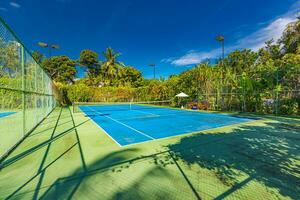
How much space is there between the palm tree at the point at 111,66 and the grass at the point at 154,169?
108 feet

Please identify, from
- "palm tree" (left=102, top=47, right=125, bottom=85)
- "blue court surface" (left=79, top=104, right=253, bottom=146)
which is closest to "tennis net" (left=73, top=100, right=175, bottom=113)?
"blue court surface" (left=79, top=104, right=253, bottom=146)

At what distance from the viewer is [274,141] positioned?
5801 mm

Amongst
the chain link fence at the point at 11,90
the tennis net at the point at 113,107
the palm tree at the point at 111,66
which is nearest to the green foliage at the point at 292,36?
the tennis net at the point at 113,107

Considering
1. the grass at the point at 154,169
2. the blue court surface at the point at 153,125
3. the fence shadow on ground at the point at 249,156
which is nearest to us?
the grass at the point at 154,169

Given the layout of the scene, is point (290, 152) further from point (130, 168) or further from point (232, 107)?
point (232, 107)

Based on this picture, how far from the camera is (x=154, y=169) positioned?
3660mm

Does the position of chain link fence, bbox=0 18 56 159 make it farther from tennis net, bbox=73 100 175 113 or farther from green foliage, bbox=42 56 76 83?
green foliage, bbox=42 56 76 83

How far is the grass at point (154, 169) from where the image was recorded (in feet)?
9.23

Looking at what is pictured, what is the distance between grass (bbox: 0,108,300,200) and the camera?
281 centimetres

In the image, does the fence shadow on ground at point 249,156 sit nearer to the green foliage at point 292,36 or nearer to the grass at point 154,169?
the grass at point 154,169

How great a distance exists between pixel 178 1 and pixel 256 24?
33.2ft

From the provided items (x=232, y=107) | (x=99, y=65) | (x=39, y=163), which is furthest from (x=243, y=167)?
(x=99, y=65)

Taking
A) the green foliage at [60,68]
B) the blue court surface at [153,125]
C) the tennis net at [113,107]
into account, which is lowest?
the blue court surface at [153,125]

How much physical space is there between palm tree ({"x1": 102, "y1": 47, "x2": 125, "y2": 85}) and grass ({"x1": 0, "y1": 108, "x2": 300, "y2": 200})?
1299 inches
